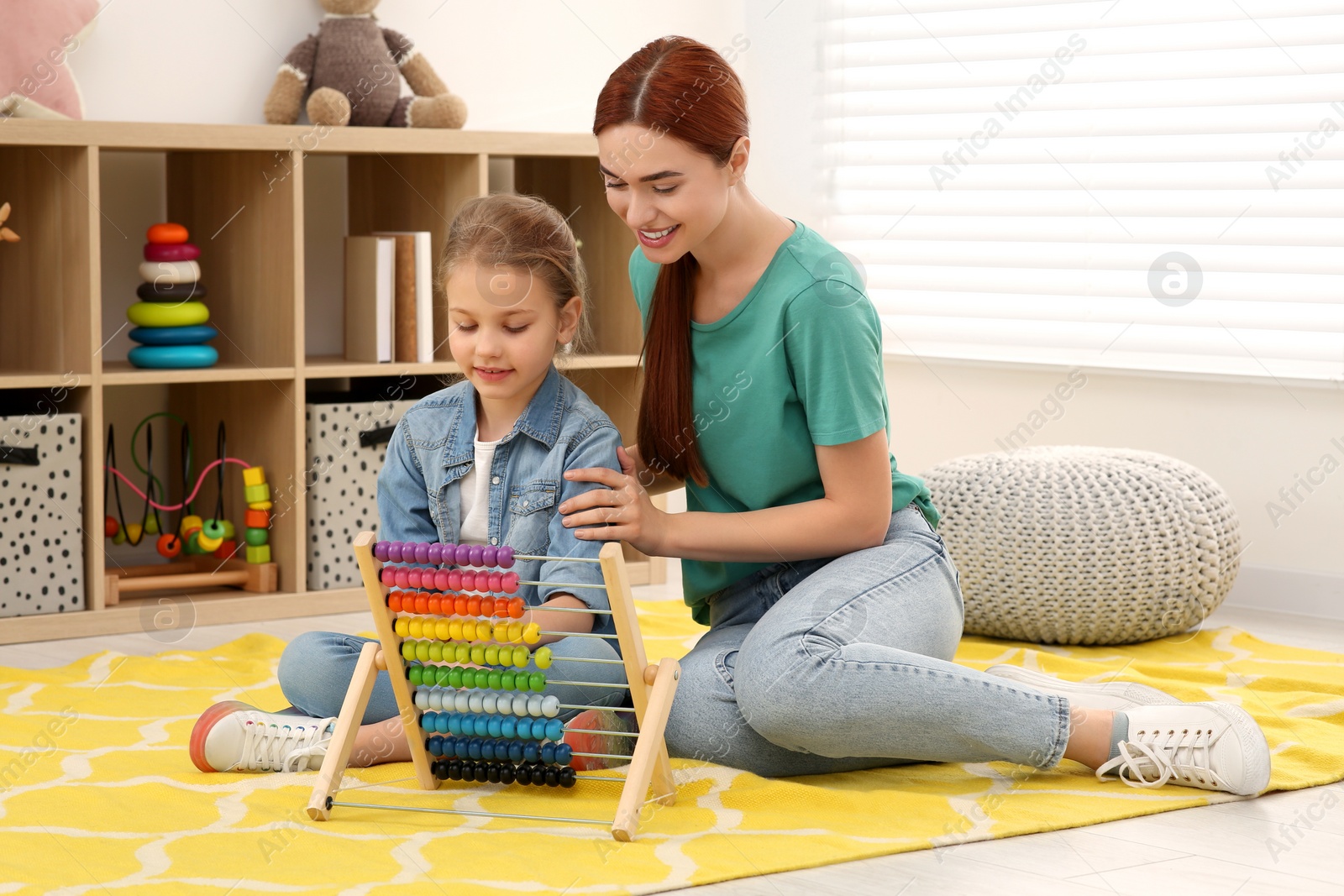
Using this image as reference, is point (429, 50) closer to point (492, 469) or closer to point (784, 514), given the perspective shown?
point (492, 469)

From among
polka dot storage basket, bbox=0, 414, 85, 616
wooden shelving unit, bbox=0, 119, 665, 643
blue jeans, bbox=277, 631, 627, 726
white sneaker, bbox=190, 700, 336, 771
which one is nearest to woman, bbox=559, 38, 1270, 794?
blue jeans, bbox=277, 631, 627, 726

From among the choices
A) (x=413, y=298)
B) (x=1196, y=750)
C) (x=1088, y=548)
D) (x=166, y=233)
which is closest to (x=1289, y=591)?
(x=1088, y=548)

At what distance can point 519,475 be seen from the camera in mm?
1727

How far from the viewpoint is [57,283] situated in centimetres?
269

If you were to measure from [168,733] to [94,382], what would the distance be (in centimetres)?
90

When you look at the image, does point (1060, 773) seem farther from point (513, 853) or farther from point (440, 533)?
point (440, 533)

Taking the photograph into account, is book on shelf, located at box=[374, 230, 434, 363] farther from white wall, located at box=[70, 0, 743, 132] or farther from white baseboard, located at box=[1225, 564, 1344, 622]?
white baseboard, located at box=[1225, 564, 1344, 622]

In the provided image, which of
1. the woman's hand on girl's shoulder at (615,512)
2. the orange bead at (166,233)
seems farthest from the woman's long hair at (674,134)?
the orange bead at (166,233)

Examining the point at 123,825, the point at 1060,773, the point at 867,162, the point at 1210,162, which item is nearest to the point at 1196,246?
the point at 1210,162

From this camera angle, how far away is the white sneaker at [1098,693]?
182 cm

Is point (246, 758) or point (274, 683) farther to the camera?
point (274, 683)

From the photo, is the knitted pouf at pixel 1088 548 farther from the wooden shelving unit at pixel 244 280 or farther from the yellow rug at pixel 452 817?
the wooden shelving unit at pixel 244 280

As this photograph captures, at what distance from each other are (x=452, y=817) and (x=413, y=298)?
157 centimetres

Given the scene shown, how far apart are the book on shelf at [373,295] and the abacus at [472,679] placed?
1.38 m
